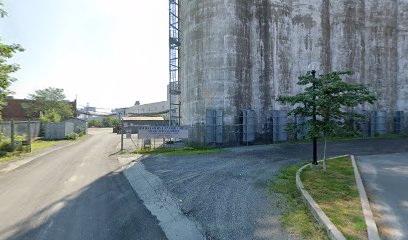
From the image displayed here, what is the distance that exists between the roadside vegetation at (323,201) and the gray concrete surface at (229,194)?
31 centimetres

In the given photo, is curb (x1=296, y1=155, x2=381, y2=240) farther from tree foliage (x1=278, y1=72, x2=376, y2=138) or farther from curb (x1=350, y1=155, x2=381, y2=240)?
tree foliage (x1=278, y1=72, x2=376, y2=138)

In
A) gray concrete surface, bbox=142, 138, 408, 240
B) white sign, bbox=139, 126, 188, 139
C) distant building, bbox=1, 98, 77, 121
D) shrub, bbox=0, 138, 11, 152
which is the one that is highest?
distant building, bbox=1, 98, 77, 121

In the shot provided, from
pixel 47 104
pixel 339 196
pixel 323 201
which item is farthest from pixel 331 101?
pixel 47 104

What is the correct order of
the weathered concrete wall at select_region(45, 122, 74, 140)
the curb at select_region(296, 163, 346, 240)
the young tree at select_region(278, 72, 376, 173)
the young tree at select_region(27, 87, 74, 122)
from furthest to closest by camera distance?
1. the young tree at select_region(27, 87, 74, 122)
2. the weathered concrete wall at select_region(45, 122, 74, 140)
3. the young tree at select_region(278, 72, 376, 173)
4. the curb at select_region(296, 163, 346, 240)

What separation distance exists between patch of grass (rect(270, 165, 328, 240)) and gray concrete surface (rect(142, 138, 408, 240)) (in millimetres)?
205

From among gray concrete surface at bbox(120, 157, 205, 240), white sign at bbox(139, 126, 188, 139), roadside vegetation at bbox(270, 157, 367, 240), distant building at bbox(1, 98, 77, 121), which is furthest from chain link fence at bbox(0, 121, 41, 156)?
distant building at bbox(1, 98, 77, 121)

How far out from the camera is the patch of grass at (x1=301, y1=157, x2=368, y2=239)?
5.62 metres

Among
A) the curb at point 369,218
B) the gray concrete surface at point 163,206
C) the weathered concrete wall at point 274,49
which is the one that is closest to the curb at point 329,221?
the curb at point 369,218

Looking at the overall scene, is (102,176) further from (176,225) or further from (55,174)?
(176,225)

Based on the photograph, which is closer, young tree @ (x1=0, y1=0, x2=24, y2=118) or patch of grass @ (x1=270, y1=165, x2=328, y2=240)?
patch of grass @ (x1=270, y1=165, x2=328, y2=240)

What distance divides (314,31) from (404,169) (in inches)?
751

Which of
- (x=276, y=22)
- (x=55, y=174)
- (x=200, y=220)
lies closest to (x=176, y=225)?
(x=200, y=220)

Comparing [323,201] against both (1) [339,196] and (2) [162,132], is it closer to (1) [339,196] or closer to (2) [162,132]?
(1) [339,196]

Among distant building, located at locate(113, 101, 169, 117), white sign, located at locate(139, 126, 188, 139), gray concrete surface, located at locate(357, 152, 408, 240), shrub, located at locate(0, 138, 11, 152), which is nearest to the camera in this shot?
gray concrete surface, located at locate(357, 152, 408, 240)
